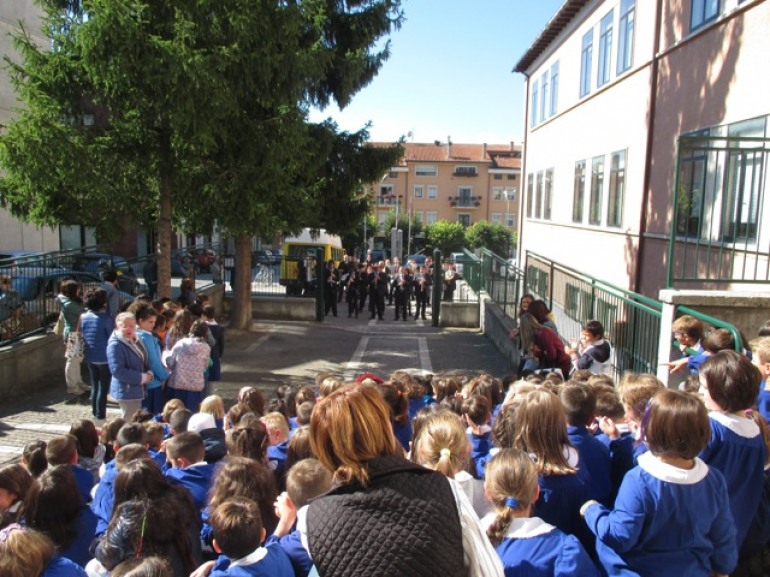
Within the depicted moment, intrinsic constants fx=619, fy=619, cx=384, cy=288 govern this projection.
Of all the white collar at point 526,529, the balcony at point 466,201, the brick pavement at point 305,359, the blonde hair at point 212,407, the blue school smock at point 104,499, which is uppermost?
the balcony at point 466,201

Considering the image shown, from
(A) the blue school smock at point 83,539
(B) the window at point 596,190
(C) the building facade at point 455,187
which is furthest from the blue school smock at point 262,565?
(C) the building facade at point 455,187

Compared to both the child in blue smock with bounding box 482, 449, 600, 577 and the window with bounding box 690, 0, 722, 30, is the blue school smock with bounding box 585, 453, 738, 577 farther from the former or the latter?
the window with bounding box 690, 0, 722, 30

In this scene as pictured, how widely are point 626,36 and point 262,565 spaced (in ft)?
47.1

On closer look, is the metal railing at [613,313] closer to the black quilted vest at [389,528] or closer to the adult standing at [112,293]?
the black quilted vest at [389,528]

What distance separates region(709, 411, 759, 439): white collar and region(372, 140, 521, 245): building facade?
75343 millimetres

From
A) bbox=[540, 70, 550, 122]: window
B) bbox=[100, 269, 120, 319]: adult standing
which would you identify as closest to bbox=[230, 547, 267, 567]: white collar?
bbox=[100, 269, 120, 319]: adult standing

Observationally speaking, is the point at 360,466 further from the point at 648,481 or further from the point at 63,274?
the point at 63,274

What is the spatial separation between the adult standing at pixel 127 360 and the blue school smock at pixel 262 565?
168 inches

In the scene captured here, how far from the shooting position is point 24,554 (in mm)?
2203

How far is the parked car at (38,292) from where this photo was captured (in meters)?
9.45

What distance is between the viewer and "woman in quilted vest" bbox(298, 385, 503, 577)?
179 centimetres

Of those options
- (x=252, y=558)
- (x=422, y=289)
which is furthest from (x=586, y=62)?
(x=252, y=558)

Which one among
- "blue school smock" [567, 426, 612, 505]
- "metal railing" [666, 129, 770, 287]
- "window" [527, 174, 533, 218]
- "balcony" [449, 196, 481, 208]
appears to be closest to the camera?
"blue school smock" [567, 426, 612, 505]

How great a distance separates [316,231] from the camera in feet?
53.2
